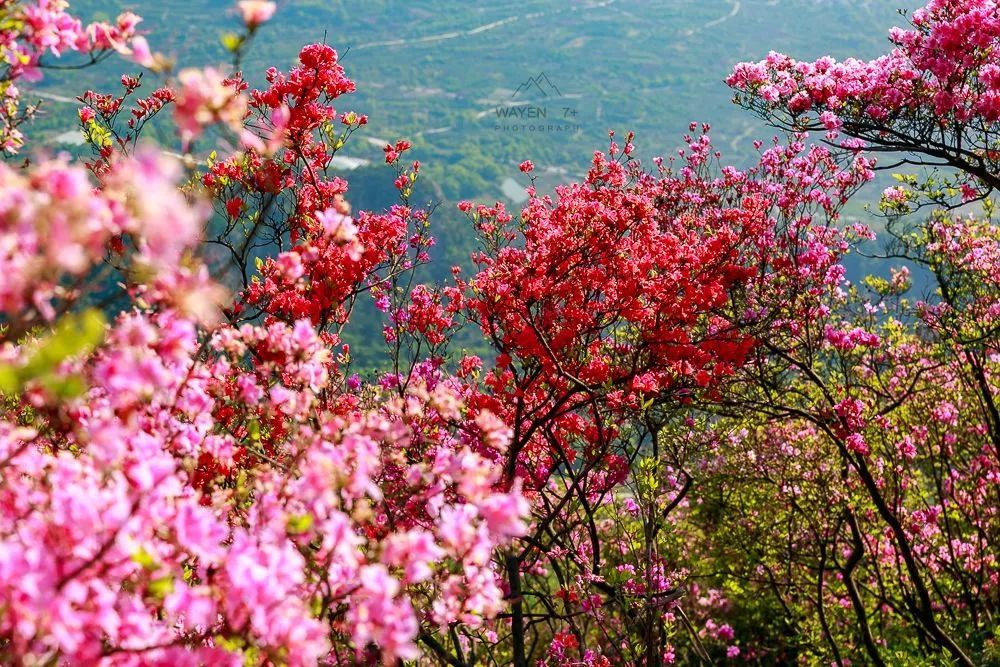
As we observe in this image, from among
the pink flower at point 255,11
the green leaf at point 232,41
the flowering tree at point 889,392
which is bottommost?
the green leaf at point 232,41

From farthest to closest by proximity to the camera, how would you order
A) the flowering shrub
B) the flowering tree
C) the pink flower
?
the flowering tree → the pink flower → the flowering shrub

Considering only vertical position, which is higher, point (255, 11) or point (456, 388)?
point (456, 388)

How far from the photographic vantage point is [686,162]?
15195 millimetres

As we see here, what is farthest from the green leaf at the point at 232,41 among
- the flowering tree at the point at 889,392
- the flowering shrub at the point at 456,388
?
the flowering tree at the point at 889,392

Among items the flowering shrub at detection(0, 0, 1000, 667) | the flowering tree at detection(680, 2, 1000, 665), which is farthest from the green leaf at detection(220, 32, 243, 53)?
the flowering tree at detection(680, 2, 1000, 665)

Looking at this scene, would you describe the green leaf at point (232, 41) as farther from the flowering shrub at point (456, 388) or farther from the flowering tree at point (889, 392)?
the flowering tree at point (889, 392)

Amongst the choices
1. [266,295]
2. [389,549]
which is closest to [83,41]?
[389,549]

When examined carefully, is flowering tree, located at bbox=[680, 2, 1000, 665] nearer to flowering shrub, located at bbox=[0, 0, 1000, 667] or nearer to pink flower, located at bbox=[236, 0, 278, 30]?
flowering shrub, located at bbox=[0, 0, 1000, 667]

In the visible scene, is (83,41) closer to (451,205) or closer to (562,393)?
(562,393)

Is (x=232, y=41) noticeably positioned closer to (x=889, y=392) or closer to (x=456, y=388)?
(x=456, y=388)

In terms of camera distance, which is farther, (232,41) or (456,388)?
(456,388)

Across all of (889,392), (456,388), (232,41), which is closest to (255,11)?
(232,41)

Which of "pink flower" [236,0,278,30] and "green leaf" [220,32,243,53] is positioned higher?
"pink flower" [236,0,278,30]

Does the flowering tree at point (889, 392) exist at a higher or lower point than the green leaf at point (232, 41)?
higher
